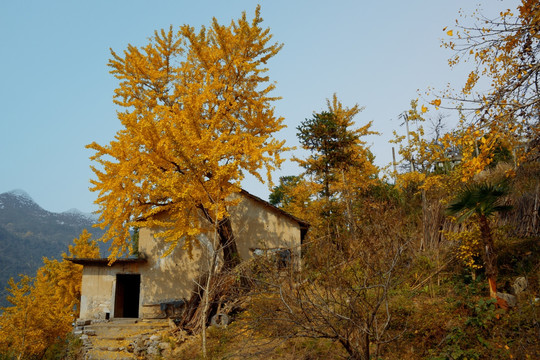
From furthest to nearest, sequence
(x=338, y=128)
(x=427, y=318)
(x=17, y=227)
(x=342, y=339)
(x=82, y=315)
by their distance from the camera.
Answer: (x=17, y=227) < (x=338, y=128) < (x=82, y=315) < (x=427, y=318) < (x=342, y=339)

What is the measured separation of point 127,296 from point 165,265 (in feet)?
17.6

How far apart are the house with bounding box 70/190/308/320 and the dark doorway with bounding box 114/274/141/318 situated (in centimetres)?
6

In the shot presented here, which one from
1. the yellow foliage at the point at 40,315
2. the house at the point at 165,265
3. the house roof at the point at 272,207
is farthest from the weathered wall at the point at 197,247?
the yellow foliage at the point at 40,315

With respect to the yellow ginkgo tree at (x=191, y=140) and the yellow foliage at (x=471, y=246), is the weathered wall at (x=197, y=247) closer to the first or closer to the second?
the yellow ginkgo tree at (x=191, y=140)

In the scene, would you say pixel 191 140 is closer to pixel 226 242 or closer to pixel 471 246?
pixel 226 242

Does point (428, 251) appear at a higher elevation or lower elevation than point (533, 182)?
lower

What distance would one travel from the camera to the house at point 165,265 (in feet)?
57.3

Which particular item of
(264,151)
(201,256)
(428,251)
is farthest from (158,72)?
(428,251)

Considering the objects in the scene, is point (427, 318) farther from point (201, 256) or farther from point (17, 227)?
point (17, 227)

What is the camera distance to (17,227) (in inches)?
6870

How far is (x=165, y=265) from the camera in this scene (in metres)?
17.8

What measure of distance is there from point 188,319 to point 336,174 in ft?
38.1

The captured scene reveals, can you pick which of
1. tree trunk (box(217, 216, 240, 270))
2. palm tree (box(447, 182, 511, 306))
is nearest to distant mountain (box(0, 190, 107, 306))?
tree trunk (box(217, 216, 240, 270))

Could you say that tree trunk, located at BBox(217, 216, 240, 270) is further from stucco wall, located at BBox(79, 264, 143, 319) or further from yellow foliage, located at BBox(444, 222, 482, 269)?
yellow foliage, located at BBox(444, 222, 482, 269)
